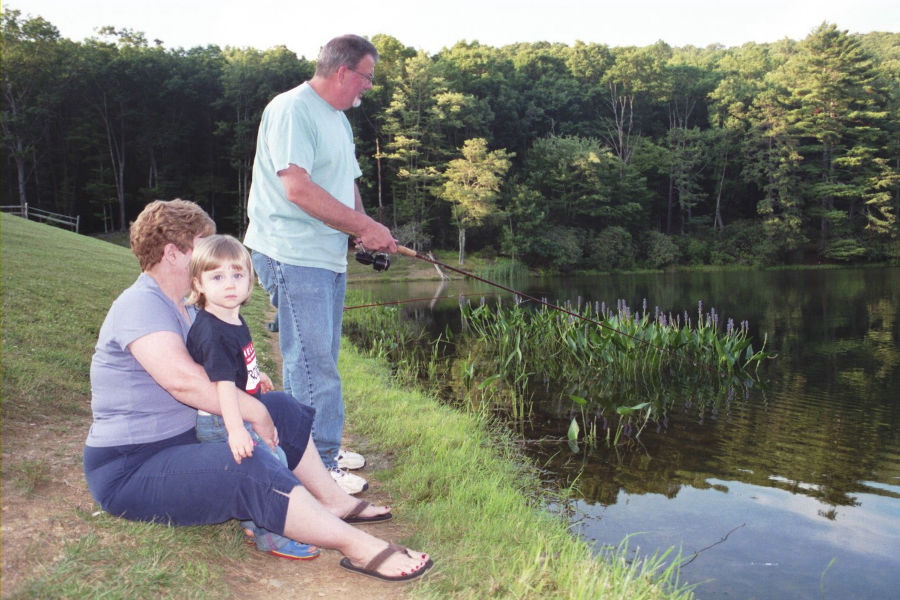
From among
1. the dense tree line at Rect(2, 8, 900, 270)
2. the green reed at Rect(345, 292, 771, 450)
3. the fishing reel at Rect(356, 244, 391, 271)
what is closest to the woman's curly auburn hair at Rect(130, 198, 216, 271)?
the fishing reel at Rect(356, 244, 391, 271)

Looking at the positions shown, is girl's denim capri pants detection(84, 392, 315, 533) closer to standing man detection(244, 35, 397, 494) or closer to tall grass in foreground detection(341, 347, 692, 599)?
tall grass in foreground detection(341, 347, 692, 599)

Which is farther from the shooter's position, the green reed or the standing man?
the green reed

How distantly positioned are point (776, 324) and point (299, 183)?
40.2 ft

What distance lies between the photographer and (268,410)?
2.41 metres

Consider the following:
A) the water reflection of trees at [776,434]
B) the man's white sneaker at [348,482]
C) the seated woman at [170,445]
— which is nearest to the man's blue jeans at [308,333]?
the man's white sneaker at [348,482]

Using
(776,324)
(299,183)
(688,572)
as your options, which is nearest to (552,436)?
(688,572)

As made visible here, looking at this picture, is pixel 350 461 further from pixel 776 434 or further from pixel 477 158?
pixel 477 158

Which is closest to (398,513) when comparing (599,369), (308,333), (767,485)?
(308,333)

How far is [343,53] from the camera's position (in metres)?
2.82

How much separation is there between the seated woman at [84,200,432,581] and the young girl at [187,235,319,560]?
5cm

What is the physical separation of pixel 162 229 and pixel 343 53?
1140 millimetres

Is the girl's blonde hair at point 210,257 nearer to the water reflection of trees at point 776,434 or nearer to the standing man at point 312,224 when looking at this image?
the standing man at point 312,224

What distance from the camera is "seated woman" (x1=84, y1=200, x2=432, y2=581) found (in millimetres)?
2117

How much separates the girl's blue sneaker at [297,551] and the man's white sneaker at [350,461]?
1.22 meters
